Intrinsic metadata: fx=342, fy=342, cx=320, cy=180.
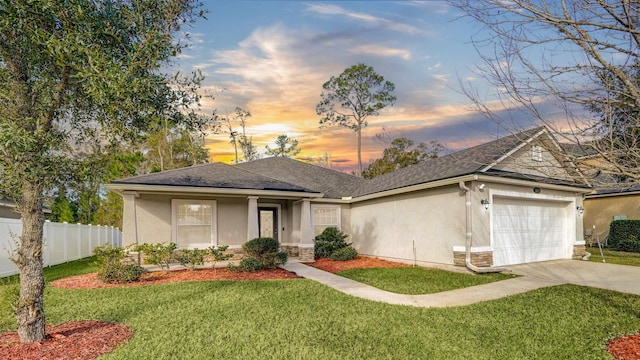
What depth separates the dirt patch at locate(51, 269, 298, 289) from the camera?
931cm

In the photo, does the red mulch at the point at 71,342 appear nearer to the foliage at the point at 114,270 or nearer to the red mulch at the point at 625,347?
the foliage at the point at 114,270

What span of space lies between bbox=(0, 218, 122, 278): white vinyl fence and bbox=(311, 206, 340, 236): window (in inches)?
381

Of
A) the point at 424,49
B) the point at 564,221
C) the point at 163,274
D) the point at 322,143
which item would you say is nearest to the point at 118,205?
the point at 163,274

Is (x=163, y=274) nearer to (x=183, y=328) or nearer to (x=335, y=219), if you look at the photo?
(x=183, y=328)

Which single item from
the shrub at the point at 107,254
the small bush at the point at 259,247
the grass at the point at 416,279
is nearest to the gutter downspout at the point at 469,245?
the grass at the point at 416,279

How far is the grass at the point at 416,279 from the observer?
28.2ft

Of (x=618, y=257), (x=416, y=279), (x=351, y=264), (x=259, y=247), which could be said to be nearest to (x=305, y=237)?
(x=351, y=264)

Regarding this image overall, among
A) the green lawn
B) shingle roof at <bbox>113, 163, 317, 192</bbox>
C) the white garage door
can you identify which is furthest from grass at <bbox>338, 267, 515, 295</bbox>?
shingle roof at <bbox>113, 163, 317, 192</bbox>

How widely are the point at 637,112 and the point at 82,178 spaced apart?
7.68 m

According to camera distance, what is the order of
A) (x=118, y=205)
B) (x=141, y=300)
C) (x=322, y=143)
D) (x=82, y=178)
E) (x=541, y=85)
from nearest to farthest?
(x=541, y=85) → (x=82, y=178) → (x=141, y=300) → (x=118, y=205) → (x=322, y=143)

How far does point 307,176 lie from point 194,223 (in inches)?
292

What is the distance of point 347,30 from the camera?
1183 centimetres

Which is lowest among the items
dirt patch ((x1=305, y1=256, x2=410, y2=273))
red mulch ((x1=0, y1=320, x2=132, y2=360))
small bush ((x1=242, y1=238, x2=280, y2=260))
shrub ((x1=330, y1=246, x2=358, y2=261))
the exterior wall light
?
dirt patch ((x1=305, y1=256, x2=410, y2=273))

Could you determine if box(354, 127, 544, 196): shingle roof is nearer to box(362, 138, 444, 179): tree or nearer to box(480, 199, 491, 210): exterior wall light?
box(480, 199, 491, 210): exterior wall light
